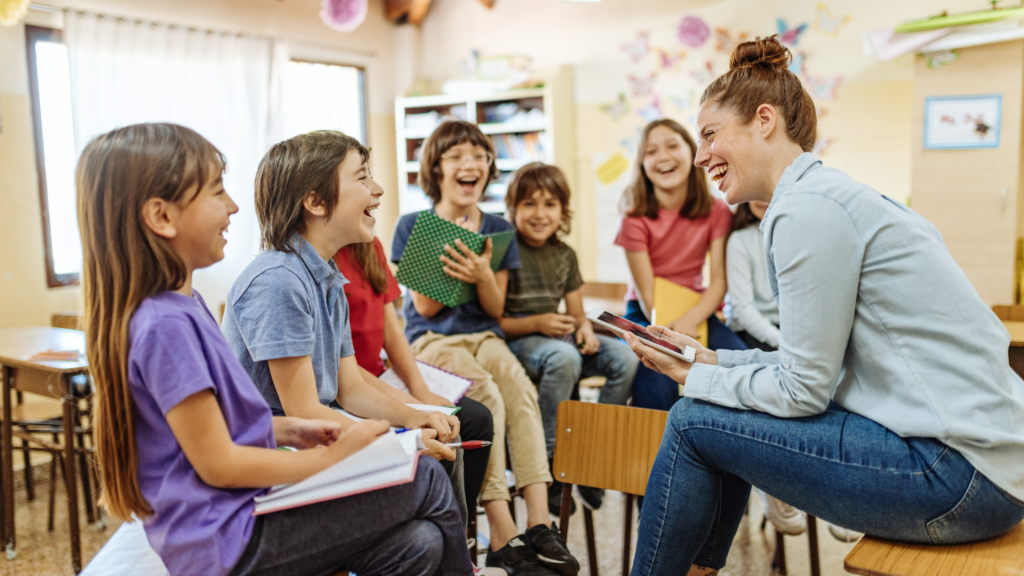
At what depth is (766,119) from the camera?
1.25m

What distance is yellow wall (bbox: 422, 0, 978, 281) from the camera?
12.9 ft

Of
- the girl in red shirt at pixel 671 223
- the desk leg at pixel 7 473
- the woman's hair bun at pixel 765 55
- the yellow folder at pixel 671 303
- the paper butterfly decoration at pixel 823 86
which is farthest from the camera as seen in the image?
the paper butterfly decoration at pixel 823 86

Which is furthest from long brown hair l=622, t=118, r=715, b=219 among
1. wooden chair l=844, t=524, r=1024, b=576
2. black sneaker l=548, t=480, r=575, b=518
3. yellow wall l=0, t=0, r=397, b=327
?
yellow wall l=0, t=0, r=397, b=327

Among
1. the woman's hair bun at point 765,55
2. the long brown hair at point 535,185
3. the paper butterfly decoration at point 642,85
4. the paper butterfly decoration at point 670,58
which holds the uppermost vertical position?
the paper butterfly decoration at point 670,58

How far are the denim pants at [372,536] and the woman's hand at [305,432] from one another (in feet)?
0.52

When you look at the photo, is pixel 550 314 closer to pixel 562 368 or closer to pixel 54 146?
pixel 562 368

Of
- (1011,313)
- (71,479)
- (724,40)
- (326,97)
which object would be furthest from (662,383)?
(326,97)

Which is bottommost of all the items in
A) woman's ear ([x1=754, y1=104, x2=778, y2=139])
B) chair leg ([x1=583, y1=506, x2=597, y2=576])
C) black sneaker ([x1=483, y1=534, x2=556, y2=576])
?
chair leg ([x1=583, y1=506, x2=597, y2=576])

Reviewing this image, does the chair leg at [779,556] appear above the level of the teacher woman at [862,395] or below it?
below

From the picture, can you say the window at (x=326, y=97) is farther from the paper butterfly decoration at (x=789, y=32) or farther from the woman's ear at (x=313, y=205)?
the woman's ear at (x=313, y=205)

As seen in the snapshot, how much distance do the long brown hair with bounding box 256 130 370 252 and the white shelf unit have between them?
3.19 meters

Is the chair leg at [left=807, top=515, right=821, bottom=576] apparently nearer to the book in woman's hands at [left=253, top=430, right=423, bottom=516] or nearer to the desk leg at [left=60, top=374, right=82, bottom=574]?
the book in woman's hands at [left=253, top=430, right=423, bottom=516]

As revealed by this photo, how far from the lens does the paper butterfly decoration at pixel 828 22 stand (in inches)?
158

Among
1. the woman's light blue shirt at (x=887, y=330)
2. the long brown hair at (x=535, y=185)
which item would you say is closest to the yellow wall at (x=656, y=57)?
the long brown hair at (x=535, y=185)
